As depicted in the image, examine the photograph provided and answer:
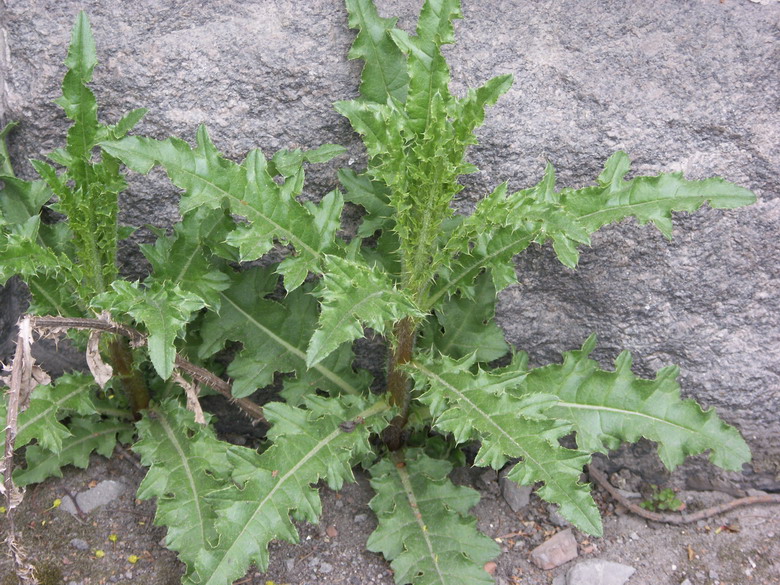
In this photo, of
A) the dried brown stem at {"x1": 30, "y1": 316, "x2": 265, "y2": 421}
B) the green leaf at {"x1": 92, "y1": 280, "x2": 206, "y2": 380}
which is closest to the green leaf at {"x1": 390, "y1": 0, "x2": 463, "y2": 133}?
the green leaf at {"x1": 92, "y1": 280, "x2": 206, "y2": 380}

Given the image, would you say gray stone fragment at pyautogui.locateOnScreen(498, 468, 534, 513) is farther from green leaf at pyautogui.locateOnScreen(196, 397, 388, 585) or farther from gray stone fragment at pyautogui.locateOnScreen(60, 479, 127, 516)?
gray stone fragment at pyautogui.locateOnScreen(60, 479, 127, 516)

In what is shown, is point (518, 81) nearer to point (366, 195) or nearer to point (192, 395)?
point (366, 195)

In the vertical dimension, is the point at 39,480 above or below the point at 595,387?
below

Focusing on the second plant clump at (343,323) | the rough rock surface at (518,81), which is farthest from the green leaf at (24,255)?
the rough rock surface at (518,81)

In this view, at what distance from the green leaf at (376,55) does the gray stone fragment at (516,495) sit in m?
1.50

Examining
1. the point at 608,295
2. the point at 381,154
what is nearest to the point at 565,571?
the point at 608,295

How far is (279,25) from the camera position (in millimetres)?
2680

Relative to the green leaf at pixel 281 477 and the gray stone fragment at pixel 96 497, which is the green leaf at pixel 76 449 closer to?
the gray stone fragment at pixel 96 497

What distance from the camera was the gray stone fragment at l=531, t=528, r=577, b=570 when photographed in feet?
8.78

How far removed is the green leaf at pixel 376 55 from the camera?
2.57 m

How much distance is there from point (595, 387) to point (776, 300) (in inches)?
30.7

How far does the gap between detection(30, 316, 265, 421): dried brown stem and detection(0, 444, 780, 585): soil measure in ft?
1.50

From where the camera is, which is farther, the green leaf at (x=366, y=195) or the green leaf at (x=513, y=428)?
the green leaf at (x=366, y=195)

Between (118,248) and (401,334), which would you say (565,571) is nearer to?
(401,334)
